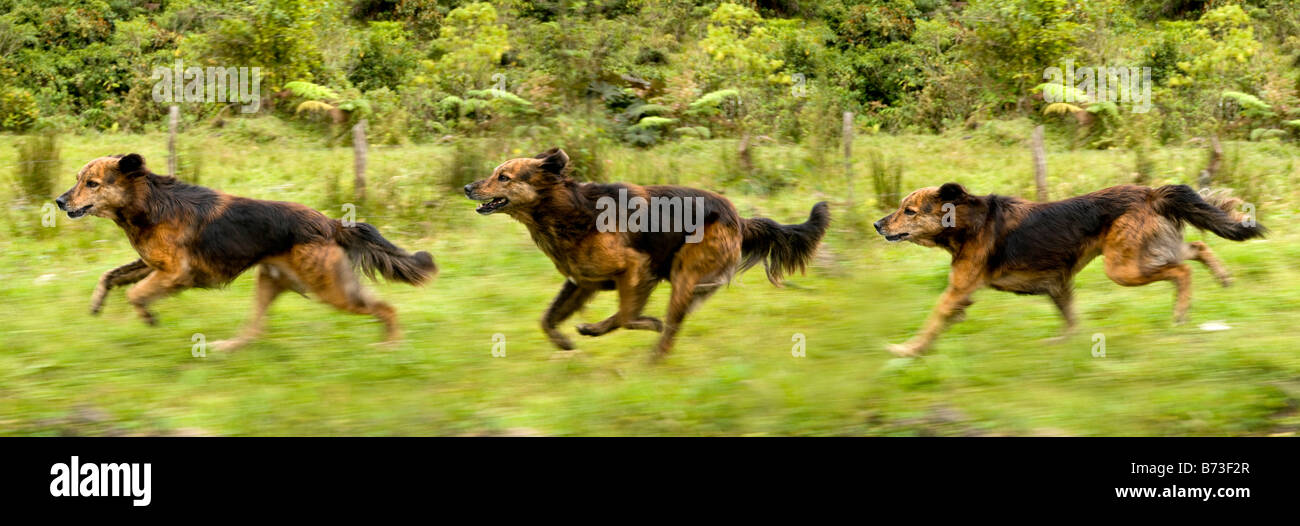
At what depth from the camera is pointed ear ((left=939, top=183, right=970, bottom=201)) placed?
8.33m

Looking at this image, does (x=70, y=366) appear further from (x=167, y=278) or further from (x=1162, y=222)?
(x=1162, y=222)

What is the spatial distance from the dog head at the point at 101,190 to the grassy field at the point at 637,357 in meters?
0.97

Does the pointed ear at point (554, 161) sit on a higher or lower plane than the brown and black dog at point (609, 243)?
higher

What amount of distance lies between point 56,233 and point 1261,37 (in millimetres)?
18526

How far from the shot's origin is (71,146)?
17.4 m

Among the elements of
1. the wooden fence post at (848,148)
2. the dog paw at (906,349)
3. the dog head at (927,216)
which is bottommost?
the dog paw at (906,349)

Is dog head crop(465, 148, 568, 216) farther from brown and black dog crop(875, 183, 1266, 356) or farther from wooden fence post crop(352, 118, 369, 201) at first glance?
wooden fence post crop(352, 118, 369, 201)

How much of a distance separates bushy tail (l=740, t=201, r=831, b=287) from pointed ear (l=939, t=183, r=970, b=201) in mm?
981

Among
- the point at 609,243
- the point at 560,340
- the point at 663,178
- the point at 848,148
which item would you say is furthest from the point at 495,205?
the point at 848,148

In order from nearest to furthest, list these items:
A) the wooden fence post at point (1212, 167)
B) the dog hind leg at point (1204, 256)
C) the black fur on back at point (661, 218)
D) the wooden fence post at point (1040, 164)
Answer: the black fur on back at point (661, 218) → the dog hind leg at point (1204, 256) → the wooden fence post at point (1040, 164) → the wooden fence post at point (1212, 167)

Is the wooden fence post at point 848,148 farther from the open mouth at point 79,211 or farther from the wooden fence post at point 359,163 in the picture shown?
the open mouth at point 79,211

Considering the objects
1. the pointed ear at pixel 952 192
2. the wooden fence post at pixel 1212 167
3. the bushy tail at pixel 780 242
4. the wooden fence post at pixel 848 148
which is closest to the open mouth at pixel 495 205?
the bushy tail at pixel 780 242

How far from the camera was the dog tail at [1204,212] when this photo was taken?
327 inches

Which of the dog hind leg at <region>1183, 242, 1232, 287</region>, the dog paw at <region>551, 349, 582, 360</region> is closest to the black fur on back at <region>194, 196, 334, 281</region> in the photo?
the dog paw at <region>551, 349, 582, 360</region>
